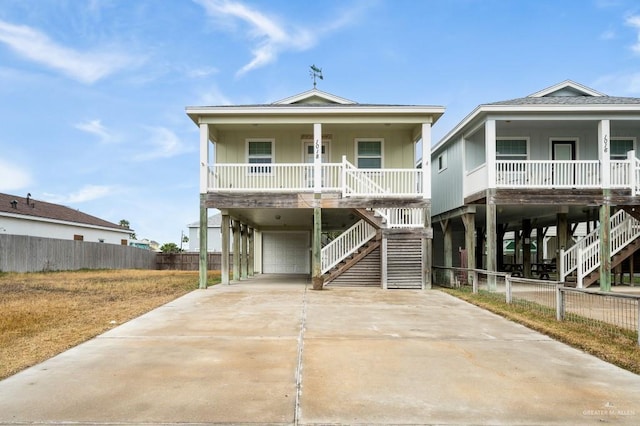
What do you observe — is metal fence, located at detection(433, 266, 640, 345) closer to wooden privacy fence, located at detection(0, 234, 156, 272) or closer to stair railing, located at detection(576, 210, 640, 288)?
stair railing, located at detection(576, 210, 640, 288)

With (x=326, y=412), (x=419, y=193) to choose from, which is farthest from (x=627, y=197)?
(x=326, y=412)

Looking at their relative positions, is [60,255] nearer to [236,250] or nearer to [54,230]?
[54,230]

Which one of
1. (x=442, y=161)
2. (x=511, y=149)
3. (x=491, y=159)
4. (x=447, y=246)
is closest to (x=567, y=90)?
(x=511, y=149)

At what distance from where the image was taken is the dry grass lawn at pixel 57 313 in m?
6.46

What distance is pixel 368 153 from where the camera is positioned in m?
18.5

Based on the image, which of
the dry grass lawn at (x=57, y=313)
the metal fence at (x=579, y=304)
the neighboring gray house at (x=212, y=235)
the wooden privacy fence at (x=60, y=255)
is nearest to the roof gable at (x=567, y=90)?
the metal fence at (x=579, y=304)

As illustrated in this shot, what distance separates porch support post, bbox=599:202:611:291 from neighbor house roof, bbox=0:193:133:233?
28074 millimetres

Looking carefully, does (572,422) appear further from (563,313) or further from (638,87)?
(638,87)

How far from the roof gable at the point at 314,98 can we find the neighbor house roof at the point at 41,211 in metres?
17.6

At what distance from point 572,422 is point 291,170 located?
14856 mm

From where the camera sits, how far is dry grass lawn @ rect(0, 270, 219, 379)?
21.2 ft

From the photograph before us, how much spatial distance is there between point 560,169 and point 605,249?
9.99 feet

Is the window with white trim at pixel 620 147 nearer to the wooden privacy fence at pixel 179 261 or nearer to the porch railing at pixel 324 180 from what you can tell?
the porch railing at pixel 324 180

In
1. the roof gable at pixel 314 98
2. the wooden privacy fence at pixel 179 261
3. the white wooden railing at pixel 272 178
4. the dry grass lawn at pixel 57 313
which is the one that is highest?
the roof gable at pixel 314 98
